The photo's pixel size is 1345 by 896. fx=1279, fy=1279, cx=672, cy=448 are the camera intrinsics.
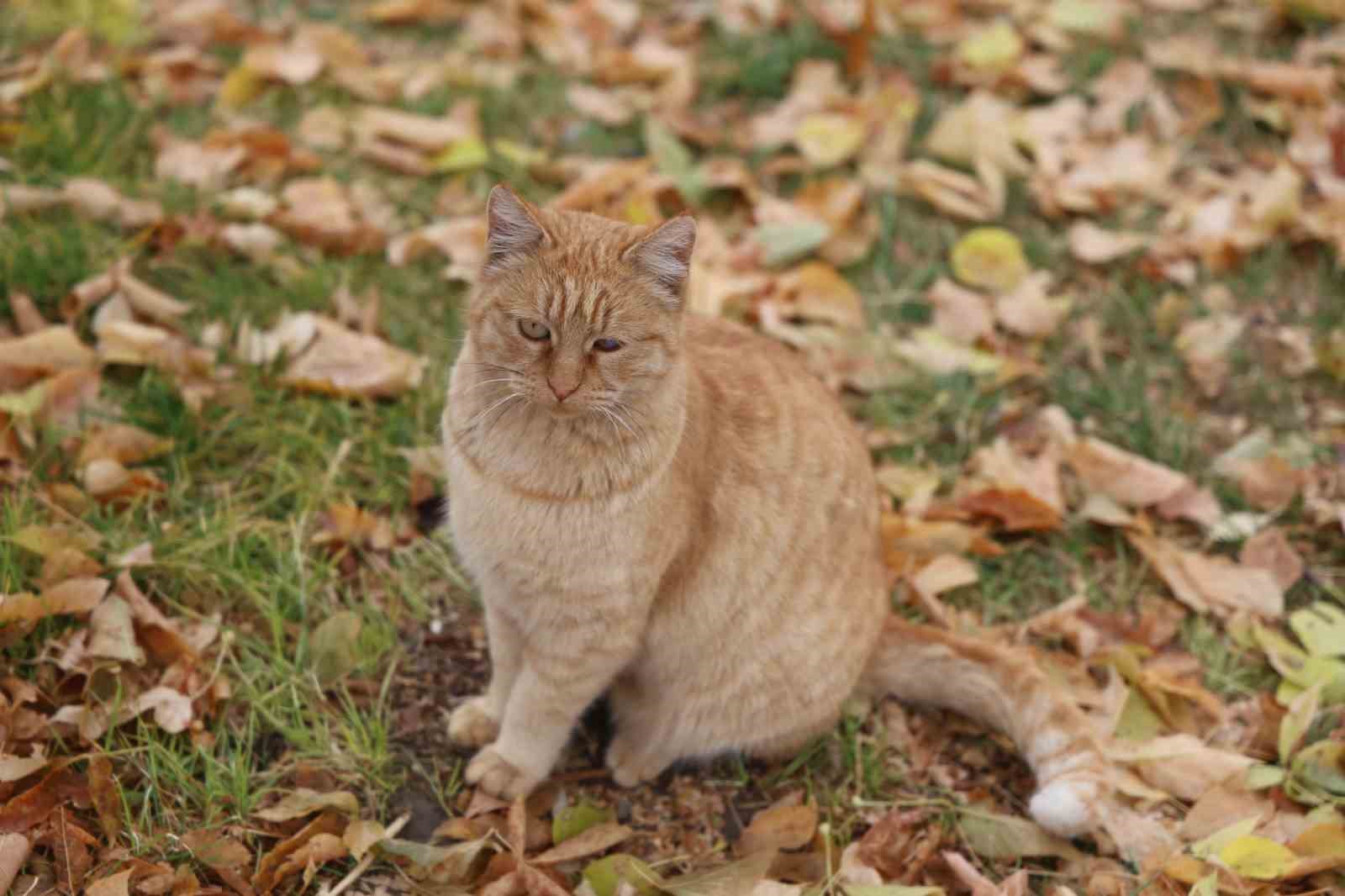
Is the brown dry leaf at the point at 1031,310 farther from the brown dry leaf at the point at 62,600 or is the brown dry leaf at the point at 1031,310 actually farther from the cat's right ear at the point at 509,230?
the brown dry leaf at the point at 62,600

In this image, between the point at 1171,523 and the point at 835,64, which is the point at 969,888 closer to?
the point at 1171,523

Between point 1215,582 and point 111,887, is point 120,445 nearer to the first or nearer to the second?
point 111,887

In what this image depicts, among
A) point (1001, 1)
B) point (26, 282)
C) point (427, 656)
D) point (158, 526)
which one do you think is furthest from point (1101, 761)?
point (1001, 1)

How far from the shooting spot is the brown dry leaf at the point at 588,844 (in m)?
2.61

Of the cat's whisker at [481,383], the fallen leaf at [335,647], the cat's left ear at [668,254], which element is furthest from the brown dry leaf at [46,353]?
the cat's left ear at [668,254]

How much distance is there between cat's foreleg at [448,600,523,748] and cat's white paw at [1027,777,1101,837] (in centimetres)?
114

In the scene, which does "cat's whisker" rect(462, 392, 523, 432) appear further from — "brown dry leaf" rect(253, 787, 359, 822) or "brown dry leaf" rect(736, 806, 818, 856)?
"brown dry leaf" rect(736, 806, 818, 856)

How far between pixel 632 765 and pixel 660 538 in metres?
0.65

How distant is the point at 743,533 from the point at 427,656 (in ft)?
2.86

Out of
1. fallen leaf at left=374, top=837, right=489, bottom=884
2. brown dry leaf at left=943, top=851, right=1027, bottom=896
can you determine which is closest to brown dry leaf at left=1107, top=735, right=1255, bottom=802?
brown dry leaf at left=943, top=851, right=1027, bottom=896

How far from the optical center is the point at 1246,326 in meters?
4.04

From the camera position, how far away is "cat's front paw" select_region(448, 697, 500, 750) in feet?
9.35

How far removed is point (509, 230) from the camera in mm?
2389

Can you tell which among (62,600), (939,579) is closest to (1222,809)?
(939,579)
